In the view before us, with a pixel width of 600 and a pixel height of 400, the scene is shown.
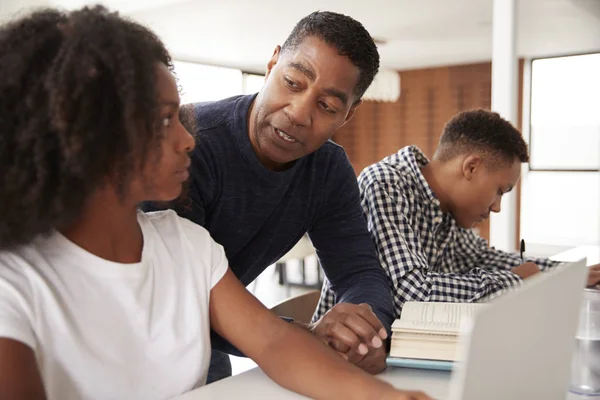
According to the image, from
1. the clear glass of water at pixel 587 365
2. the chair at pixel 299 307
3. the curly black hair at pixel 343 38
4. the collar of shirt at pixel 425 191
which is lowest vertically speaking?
the chair at pixel 299 307

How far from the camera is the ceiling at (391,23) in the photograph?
3.59 meters

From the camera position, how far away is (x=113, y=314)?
848 mm

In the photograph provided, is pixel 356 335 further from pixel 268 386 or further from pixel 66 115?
pixel 66 115

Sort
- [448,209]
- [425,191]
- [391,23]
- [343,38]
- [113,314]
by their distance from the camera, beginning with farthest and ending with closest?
[391,23] → [448,209] → [425,191] → [343,38] → [113,314]

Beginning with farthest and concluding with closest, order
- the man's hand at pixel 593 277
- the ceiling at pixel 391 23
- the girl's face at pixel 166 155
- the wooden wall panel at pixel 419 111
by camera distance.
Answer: the wooden wall panel at pixel 419 111
the ceiling at pixel 391 23
the man's hand at pixel 593 277
the girl's face at pixel 166 155

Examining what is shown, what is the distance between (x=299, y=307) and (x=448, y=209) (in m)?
0.50

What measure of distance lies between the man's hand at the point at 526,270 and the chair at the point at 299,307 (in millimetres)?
553

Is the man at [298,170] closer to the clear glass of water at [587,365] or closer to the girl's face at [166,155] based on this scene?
the girl's face at [166,155]

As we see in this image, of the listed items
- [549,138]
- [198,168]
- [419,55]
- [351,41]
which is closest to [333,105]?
[351,41]

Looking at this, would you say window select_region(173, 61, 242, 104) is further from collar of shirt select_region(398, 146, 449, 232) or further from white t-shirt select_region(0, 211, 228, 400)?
white t-shirt select_region(0, 211, 228, 400)

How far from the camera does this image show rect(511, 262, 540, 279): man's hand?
1575 millimetres

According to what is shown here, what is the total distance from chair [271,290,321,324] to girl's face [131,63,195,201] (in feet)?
2.17

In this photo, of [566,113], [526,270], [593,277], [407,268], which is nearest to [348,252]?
[407,268]

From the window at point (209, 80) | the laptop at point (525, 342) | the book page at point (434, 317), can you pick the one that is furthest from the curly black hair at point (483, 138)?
the window at point (209, 80)
